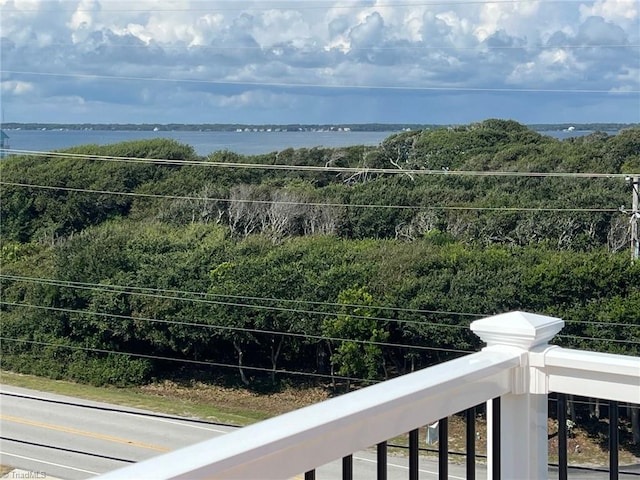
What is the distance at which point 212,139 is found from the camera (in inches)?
794

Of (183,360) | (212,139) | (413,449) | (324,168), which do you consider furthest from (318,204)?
(413,449)

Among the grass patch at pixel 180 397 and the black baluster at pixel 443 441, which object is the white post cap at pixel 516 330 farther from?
the grass patch at pixel 180 397

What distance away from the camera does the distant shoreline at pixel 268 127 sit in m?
17.7

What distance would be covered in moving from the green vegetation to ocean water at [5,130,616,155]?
424 mm

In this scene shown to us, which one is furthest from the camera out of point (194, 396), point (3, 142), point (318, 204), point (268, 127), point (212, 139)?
point (268, 127)

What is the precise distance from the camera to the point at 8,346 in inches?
624

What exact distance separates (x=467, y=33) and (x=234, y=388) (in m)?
10.9

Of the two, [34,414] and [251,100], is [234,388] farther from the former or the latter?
[251,100]

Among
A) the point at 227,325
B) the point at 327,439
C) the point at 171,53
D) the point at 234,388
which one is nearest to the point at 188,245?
the point at 227,325

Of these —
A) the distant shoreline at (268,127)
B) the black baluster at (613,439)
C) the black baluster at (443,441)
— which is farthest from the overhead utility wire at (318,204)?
the black baluster at (443,441)

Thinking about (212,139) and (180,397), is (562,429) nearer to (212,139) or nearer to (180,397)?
(180,397)

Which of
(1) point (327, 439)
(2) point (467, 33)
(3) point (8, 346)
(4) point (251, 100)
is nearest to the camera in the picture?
(1) point (327, 439)

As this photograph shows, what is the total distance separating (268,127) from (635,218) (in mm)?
9840

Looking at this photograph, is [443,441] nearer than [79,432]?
Yes
